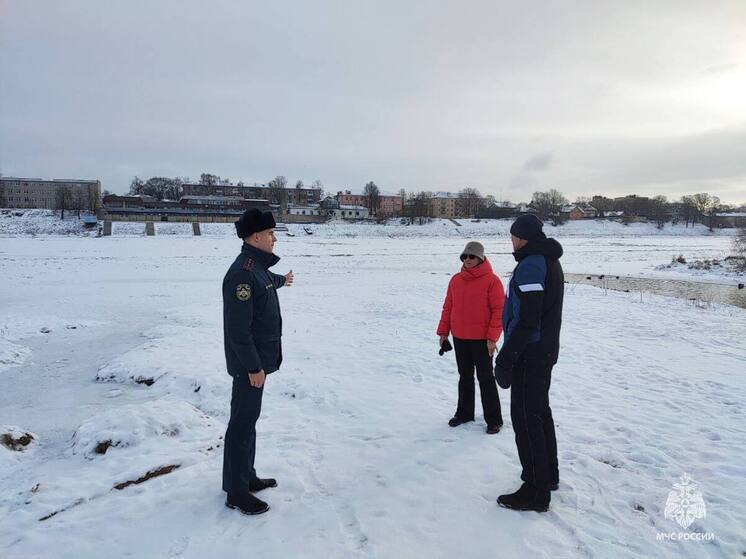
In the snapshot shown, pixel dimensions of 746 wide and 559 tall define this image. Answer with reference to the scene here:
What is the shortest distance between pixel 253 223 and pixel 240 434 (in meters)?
1.82

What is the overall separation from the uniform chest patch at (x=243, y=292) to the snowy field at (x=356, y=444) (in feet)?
6.01

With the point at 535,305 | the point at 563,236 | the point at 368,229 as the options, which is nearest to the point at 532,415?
the point at 535,305

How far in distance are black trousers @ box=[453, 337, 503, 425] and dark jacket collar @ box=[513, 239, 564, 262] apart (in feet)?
5.48

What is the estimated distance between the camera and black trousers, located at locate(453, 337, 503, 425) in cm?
538

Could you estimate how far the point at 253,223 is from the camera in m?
3.92

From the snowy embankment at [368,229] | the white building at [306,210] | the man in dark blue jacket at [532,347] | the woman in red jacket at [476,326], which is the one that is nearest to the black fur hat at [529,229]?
the man in dark blue jacket at [532,347]

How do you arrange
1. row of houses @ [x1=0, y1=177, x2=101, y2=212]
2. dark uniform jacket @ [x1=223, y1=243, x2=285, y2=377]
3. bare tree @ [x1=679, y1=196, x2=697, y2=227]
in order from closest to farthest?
dark uniform jacket @ [x1=223, y1=243, x2=285, y2=377], bare tree @ [x1=679, y1=196, x2=697, y2=227], row of houses @ [x1=0, y1=177, x2=101, y2=212]

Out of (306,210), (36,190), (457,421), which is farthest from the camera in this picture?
(36,190)

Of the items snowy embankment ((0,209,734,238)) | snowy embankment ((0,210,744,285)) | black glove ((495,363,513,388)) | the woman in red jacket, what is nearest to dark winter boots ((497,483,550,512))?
black glove ((495,363,513,388))

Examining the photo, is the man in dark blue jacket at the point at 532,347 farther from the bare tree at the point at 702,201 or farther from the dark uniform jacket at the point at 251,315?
the bare tree at the point at 702,201

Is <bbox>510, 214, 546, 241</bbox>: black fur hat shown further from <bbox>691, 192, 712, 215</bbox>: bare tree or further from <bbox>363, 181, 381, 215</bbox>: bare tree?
<bbox>691, 192, 712, 215</bbox>: bare tree

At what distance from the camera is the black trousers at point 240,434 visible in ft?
12.7

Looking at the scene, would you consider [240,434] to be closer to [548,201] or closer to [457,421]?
[457,421]

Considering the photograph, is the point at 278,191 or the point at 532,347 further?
Result: the point at 278,191
